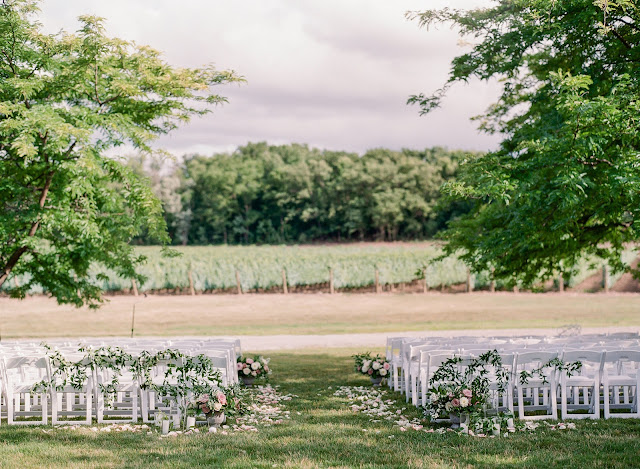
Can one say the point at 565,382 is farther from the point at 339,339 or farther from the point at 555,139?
the point at 339,339

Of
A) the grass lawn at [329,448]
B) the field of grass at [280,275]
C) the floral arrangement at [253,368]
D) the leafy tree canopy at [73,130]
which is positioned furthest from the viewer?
the field of grass at [280,275]

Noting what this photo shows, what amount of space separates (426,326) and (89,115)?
692 inches

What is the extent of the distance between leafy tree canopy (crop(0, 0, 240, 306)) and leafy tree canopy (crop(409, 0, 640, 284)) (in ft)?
17.6

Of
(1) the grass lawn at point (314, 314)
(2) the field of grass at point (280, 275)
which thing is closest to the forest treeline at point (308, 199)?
(2) the field of grass at point (280, 275)

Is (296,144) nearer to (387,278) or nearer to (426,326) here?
(387,278)

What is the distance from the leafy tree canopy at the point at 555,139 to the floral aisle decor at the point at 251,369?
4725mm

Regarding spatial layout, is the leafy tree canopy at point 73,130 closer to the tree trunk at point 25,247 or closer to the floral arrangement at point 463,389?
the tree trunk at point 25,247

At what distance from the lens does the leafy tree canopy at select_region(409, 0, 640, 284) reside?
30.5 feet

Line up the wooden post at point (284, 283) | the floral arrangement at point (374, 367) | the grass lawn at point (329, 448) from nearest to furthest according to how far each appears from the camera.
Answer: the grass lawn at point (329, 448)
the floral arrangement at point (374, 367)
the wooden post at point (284, 283)

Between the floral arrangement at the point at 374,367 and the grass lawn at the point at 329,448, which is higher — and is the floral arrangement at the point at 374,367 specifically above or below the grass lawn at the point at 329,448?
above

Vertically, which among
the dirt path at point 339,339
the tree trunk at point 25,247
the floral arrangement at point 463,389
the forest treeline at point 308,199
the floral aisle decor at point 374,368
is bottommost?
the dirt path at point 339,339

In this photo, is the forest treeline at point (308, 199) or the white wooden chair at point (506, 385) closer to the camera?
the white wooden chair at point (506, 385)

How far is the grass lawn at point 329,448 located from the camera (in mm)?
7027

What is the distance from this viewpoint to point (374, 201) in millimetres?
90250
